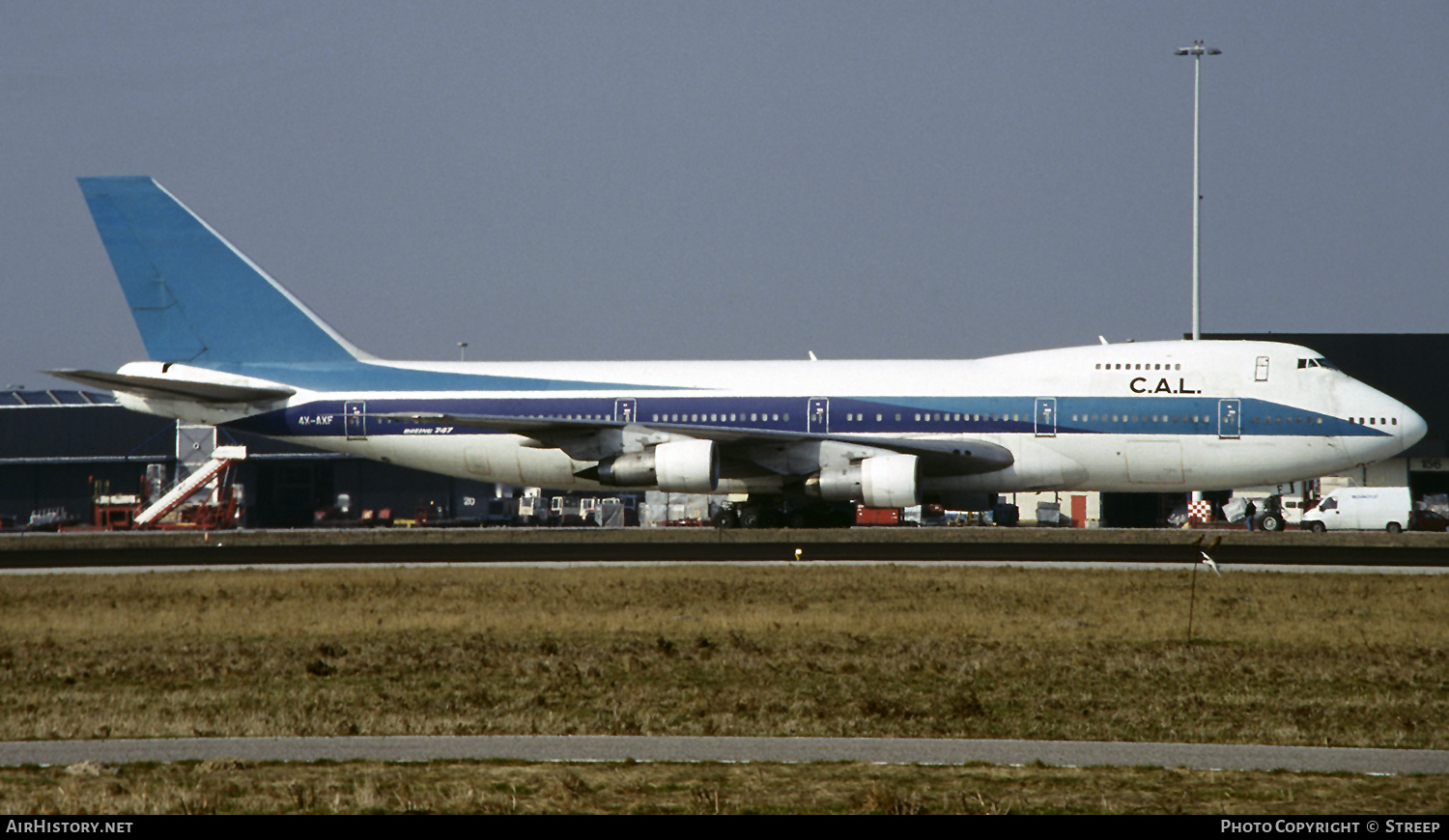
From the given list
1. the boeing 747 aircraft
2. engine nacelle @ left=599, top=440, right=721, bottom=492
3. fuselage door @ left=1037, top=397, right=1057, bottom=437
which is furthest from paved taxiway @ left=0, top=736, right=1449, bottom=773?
fuselage door @ left=1037, top=397, right=1057, bottom=437

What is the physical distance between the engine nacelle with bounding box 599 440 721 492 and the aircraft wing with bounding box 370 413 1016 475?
0.53 meters

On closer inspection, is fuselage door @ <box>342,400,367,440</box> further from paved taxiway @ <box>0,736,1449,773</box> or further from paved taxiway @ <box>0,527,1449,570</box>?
paved taxiway @ <box>0,736,1449,773</box>

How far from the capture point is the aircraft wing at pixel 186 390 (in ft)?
127

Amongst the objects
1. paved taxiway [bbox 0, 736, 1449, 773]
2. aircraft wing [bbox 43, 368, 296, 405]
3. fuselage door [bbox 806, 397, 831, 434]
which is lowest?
paved taxiway [bbox 0, 736, 1449, 773]

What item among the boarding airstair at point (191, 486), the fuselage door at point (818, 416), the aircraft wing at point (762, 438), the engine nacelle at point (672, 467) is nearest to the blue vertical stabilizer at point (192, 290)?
the aircraft wing at point (762, 438)

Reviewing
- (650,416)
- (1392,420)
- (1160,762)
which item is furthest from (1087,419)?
(1160,762)

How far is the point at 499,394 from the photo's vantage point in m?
39.3

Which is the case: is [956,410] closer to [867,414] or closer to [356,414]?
[867,414]

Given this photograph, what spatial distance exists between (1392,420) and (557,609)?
24474mm

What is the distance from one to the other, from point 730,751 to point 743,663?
5.27m

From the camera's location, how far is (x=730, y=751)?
10328 millimetres

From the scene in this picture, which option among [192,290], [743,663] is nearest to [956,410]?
[192,290]

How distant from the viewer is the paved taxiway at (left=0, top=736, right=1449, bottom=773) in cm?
998
